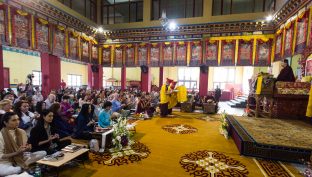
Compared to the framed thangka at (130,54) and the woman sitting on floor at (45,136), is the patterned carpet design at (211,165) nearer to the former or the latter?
the woman sitting on floor at (45,136)

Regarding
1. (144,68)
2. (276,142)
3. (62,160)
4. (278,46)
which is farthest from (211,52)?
(62,160)

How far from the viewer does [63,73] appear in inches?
632

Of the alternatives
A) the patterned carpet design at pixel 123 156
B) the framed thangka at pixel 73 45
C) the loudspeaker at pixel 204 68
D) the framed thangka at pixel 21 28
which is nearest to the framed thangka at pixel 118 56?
the framed thangka at pixel 73 45

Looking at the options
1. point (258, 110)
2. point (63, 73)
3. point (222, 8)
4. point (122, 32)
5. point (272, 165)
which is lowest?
point (272, 165)

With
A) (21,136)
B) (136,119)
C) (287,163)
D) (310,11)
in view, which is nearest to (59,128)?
(21,136)

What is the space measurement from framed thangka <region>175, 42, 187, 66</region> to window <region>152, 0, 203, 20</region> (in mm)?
1928

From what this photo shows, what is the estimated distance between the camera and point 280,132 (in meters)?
4.27

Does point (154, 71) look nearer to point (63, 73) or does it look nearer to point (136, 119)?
point (63, 73)

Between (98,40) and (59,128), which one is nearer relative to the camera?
(59,128)

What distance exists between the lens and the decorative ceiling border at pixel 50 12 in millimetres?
6918

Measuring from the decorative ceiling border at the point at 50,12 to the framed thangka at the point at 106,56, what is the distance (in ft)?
6.15

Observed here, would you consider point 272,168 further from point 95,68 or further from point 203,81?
point 95,68

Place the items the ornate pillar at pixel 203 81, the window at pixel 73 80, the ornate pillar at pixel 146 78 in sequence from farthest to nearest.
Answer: the window at pixel 73 80
the ornate pillar at pixel 146 78
the ornate pillar at pixel 203 81

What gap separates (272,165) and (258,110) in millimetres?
3495
